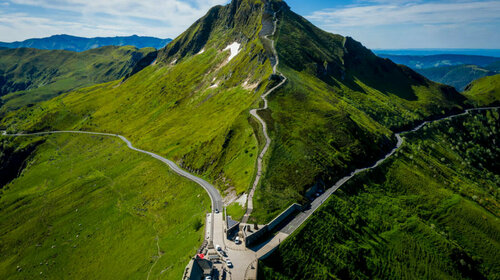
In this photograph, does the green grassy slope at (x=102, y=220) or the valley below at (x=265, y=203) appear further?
the green grassy slope at (x=102, y=220)

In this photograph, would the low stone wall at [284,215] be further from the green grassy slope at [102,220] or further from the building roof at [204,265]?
the green grassy slope at [102,220]

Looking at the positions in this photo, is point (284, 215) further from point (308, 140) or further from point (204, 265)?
point (308, 140)

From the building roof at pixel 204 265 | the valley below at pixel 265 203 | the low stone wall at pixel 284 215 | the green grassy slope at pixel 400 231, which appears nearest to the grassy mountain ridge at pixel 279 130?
the valley below at pixel 265 203

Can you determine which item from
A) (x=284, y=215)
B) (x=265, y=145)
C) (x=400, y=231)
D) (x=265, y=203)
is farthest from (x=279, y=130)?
(x=400, y=231)

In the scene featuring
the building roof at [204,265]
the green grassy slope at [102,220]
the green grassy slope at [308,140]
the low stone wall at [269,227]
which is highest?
the green grassy slope at [308,140]

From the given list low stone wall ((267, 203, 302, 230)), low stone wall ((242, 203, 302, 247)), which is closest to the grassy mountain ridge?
low stone wall ((267, 203, 302, 230))
